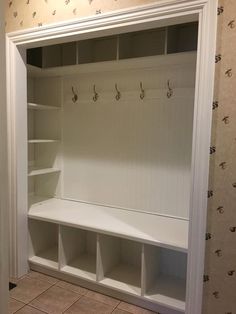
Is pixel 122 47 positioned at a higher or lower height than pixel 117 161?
higher

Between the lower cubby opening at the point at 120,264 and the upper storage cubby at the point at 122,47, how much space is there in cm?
165

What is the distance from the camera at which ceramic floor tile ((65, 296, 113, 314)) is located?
78.2 inches

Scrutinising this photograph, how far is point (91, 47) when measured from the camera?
8.59 ft

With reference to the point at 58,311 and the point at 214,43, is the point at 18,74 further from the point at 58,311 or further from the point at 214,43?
the point at 58,311

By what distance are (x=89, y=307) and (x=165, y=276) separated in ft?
2.26

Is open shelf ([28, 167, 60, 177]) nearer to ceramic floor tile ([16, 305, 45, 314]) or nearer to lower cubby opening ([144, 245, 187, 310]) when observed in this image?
ceramic floor tile ([16, 305, 45, 314])

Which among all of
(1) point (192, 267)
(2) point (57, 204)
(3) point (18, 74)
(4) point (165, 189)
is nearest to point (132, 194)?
(4) point (165, 189)

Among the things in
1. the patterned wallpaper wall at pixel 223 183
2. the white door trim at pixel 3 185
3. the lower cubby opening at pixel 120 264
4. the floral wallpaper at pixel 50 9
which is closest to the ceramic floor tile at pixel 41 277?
the lower cubby opening at pixel 120 264

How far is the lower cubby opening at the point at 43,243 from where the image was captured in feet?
8.15

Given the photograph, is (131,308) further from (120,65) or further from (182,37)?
(182,37)

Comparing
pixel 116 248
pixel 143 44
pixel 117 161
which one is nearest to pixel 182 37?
pixel 143 44

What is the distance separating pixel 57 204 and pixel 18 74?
1.29 m

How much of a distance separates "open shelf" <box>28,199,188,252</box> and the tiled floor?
0.56m

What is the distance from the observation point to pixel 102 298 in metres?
2.15
